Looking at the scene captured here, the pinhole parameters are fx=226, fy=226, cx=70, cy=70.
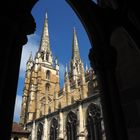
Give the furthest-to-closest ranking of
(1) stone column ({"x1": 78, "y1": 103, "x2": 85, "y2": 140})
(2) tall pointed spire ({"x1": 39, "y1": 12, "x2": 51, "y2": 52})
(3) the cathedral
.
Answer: (2) tall pointed spire ({"x1": 39, "y1": 12, "x2": 51, "y2": 52}) → (3) the cathedral → (1) stone column ({"x1": 78, "y1": 103, "x2": 85, "y2": 140})

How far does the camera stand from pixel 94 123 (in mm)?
Result: 22656

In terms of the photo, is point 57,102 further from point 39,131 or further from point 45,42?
point 45,42

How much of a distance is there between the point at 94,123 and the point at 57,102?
29.4 ft

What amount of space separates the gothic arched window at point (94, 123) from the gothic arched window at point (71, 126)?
1870 mm

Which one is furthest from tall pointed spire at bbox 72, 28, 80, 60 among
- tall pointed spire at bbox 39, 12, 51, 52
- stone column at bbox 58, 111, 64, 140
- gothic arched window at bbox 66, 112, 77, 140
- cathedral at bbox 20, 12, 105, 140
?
gothic arched window at bbox 66, 112, 77, 140

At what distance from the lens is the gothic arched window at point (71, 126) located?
24.3 m

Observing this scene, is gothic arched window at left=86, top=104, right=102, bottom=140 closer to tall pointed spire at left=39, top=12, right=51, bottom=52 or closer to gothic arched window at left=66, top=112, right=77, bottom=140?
gothic arched window at left=66, top=112, right=77, bottom=140

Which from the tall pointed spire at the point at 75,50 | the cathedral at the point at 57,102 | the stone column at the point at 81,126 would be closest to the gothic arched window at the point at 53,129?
the cathedral at the point at 57,102

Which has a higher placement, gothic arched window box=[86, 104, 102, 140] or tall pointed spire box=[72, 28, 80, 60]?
tall pointed spire box=[72, 28, 80, 60]

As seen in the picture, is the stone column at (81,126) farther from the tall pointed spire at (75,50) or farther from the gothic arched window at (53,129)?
the tall pointed spire at (75,50)

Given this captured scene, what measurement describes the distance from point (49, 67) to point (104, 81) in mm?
39828

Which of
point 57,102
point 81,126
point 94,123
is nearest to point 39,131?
point 57,102

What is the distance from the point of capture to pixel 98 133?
21.9m

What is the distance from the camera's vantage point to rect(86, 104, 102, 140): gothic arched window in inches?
867
